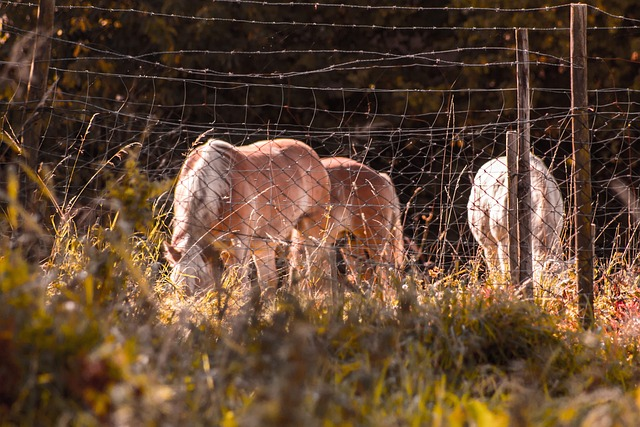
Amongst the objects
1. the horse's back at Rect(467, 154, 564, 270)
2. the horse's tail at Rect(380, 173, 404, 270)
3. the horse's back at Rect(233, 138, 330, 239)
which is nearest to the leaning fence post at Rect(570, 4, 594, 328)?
the horse's back at Rect(467, 154, 564, 270)

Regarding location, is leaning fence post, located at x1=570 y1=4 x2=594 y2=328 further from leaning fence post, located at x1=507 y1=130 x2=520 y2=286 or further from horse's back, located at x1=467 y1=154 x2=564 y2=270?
horse's back, located at x1=467 y1=154 x2=564 y2=270

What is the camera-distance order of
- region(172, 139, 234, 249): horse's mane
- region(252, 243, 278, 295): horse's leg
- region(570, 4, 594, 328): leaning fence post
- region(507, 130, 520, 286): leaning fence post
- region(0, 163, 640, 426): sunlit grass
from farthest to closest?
region(172, 139, 234, 249): horse's mane
region(507, 130, 520, 286): leaning fence post
region(570, 4, 594, 328): leaning fence post
region(252, 243, 278, 295): horse's leg
region(0, 163, 640, 426): sunlit grass

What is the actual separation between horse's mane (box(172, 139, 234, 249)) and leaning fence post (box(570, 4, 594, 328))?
2.20 metres

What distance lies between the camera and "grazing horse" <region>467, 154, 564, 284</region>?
5.14 m

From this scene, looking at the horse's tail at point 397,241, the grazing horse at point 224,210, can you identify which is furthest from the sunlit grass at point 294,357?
the grazing horse at point 224,210

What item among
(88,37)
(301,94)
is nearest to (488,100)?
(301,94)

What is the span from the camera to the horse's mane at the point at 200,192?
564 centimetres

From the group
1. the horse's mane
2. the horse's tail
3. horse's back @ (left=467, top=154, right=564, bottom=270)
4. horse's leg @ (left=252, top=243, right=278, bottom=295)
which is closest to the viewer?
horse's leg @ (left=252, top=243, right=278, bottom=295)

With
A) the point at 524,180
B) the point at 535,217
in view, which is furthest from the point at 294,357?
the point at 535,217

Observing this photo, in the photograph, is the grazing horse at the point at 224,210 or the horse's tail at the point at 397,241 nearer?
the horse's tail at the point at 397,241

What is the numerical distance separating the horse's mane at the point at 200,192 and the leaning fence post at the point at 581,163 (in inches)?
86.8

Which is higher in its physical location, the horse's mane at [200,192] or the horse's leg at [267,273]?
the horse's mane at [200,192]

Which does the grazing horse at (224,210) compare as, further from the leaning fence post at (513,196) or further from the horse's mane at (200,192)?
the leaning fence post at (513,196)

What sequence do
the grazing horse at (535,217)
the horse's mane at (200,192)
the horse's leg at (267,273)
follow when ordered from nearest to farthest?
the horse's leg at (267,273) < the grazing horse at (535,217) < the horse's mane at (200,192)
